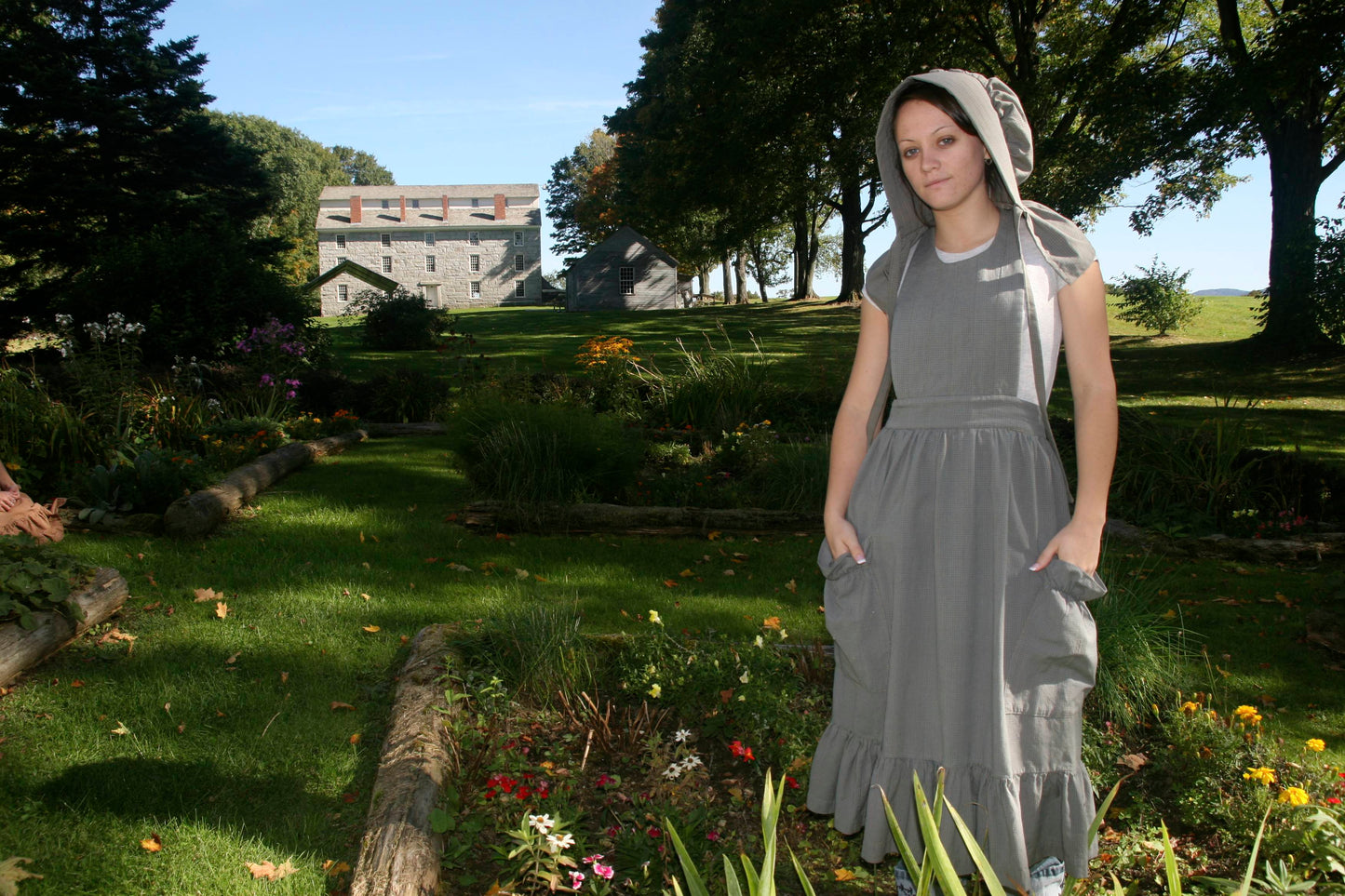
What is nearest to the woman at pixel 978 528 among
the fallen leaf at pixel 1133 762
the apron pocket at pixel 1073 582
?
the apron pocket at pixel 1073 582

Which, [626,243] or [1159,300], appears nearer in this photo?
[1159,300]

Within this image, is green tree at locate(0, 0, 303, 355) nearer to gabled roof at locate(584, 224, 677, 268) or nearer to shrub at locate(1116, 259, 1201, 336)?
shrub at locate(1116, 259, 1201, 336)

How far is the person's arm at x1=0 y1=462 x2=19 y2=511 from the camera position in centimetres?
475

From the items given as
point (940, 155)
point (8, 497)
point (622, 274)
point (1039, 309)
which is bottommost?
point (8, 497)

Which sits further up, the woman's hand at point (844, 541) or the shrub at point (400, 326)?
the shrub at point (400, 326)

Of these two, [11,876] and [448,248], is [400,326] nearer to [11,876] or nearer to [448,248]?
[11,876]

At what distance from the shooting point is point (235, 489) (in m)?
6.71

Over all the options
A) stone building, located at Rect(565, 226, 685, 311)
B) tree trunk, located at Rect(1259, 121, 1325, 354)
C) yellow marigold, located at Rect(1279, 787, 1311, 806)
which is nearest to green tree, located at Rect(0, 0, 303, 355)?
yellow marigold, located at Rect(1279, 787, 1311, 806)

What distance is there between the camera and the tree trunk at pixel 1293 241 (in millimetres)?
14734

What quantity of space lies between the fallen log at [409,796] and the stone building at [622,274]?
142 ft

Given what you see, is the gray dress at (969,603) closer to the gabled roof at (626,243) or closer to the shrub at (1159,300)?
the shrub at (1159,300)

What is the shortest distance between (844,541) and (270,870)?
1.95m

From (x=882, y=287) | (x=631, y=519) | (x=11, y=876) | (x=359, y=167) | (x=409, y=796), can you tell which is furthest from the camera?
(x=359, y=167)

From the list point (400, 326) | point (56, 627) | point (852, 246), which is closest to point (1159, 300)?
point (852, 246)
